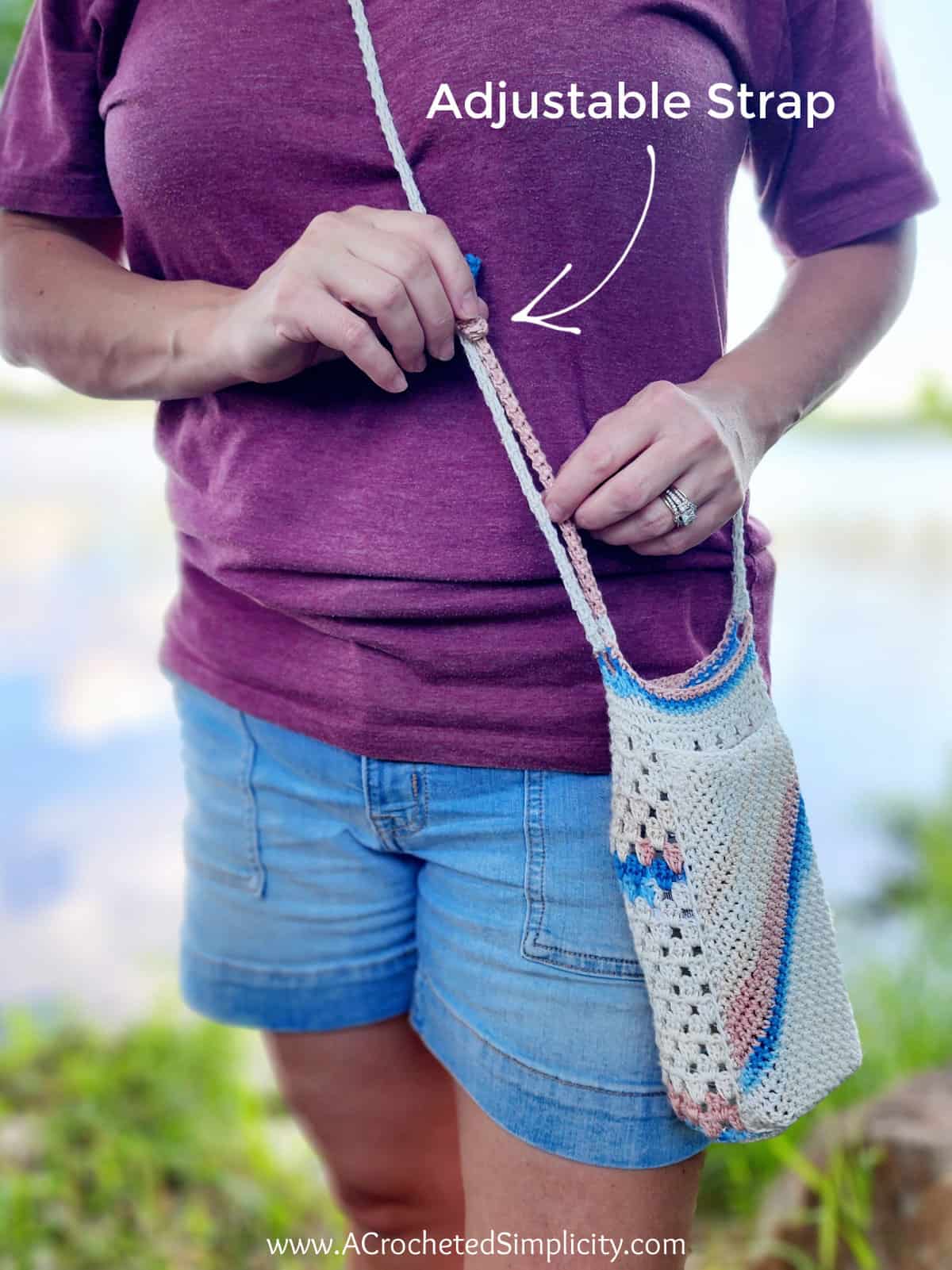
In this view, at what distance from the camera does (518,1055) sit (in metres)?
0.67

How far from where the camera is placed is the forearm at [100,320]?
71 centimetres

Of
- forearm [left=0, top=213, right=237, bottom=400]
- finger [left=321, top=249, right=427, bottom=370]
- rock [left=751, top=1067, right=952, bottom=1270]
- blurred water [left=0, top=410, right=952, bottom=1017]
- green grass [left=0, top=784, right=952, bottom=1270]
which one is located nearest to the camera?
finger [left=321, top=249, right=427, bottom=370]

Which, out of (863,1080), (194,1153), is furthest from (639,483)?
(194,1153)

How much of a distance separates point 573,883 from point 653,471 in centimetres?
25

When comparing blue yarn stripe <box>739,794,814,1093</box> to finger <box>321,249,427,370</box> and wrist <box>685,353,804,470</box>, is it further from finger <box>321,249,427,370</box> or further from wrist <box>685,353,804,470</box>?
finger <box>321,249,427,370</box>

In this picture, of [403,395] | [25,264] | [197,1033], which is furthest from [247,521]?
[197,1033]

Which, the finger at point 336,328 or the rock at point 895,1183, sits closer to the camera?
the finger at point 336,328

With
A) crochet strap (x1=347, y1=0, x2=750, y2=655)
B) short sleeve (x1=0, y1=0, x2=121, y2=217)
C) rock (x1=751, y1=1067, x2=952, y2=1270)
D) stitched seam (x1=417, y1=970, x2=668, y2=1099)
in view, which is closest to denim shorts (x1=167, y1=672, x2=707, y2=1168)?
stitched seam (x1=417, y1=970, x2=668, y2=1099)

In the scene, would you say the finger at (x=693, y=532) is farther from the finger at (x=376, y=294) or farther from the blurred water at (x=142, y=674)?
the blurred water at (x=142, y=674)

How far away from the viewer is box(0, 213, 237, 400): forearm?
71 cm

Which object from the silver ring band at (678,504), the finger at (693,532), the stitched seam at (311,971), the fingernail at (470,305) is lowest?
the stitched seam at (311,971)

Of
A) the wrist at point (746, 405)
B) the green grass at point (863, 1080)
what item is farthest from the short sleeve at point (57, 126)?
the green grass at point (863, 1080)

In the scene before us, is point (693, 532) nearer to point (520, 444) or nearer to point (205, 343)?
point (520, 444)

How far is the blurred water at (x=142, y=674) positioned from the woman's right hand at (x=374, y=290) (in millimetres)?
1091
